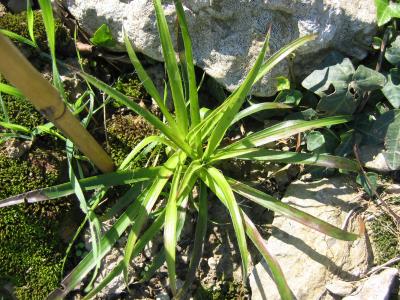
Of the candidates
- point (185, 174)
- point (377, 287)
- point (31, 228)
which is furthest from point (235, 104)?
point (31, 228)

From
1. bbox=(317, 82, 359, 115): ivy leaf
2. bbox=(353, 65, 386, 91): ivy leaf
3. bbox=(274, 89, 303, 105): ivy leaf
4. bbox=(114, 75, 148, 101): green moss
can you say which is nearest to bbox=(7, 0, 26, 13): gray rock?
bbox=(114, 75, 148, 101): green moss

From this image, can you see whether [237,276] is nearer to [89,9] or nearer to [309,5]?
[309,5]

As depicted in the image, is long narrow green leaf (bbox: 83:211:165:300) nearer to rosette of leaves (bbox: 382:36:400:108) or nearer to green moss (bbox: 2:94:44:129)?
green moss (bbox: 2:94:44:129)

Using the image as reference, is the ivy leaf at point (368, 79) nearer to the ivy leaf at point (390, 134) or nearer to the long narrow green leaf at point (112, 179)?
the ivy leaf at point (390, 134)

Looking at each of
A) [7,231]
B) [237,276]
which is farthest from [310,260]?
[7,231]

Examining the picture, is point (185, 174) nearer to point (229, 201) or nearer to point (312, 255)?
point (229, 201)
